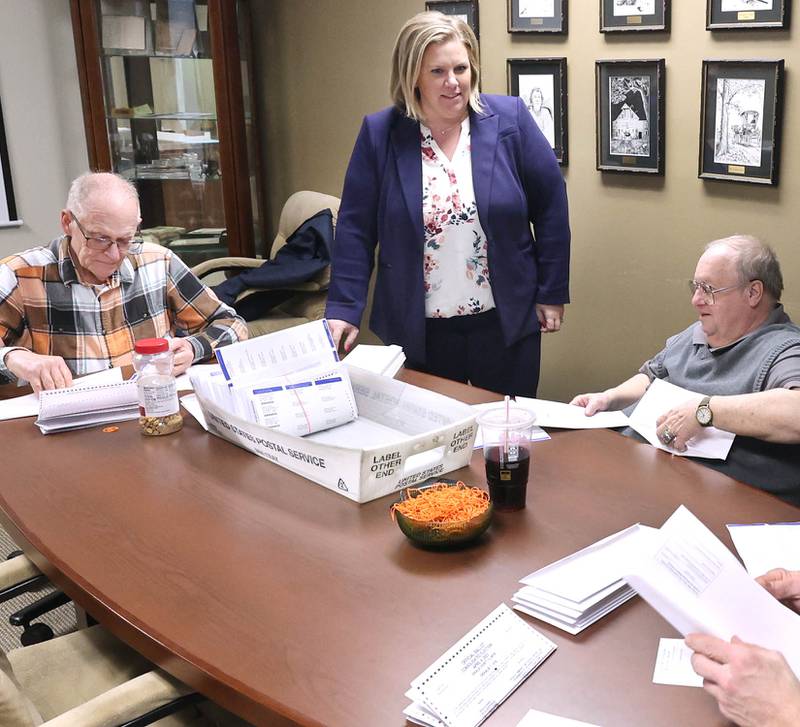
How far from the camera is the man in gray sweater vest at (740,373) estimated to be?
75.0 inches

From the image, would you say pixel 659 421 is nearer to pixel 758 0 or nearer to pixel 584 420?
pixel 584 420

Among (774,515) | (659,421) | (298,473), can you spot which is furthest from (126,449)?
(774,515)

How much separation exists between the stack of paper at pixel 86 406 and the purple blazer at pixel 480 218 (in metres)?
0.75

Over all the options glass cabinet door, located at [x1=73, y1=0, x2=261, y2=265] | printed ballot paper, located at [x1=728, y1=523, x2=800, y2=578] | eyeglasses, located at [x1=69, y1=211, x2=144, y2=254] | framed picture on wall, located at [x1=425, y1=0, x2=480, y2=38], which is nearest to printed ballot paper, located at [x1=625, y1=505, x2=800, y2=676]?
printed ballot paper, located at [x1=728, y1=523, x2=800, y2=578]

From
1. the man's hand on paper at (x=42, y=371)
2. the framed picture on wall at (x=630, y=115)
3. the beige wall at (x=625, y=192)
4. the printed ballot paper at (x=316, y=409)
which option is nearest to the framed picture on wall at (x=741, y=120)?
the beige wall at (x=625, y=192)

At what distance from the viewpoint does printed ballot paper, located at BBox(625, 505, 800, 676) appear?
3.66ft

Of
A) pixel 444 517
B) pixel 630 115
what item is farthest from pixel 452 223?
pixel 444 517

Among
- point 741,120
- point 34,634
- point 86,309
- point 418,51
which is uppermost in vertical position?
point 418,51

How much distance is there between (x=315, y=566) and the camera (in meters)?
1.52

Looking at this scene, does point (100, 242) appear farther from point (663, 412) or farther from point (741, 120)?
point (741, 120)

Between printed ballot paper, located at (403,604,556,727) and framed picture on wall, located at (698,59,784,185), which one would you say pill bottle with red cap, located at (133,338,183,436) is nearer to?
printed ballot paper, located at (403,604,556,727)

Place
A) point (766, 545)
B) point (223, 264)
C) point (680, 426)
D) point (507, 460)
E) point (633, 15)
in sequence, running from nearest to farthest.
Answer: point (766, 545), point (507, 460), point (680, 426), point (633, 15), point (223, 264)

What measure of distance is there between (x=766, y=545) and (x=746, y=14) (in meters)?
1.87

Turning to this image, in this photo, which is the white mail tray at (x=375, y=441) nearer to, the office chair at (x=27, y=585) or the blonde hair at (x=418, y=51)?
the office chair at (x=27, y=585)
